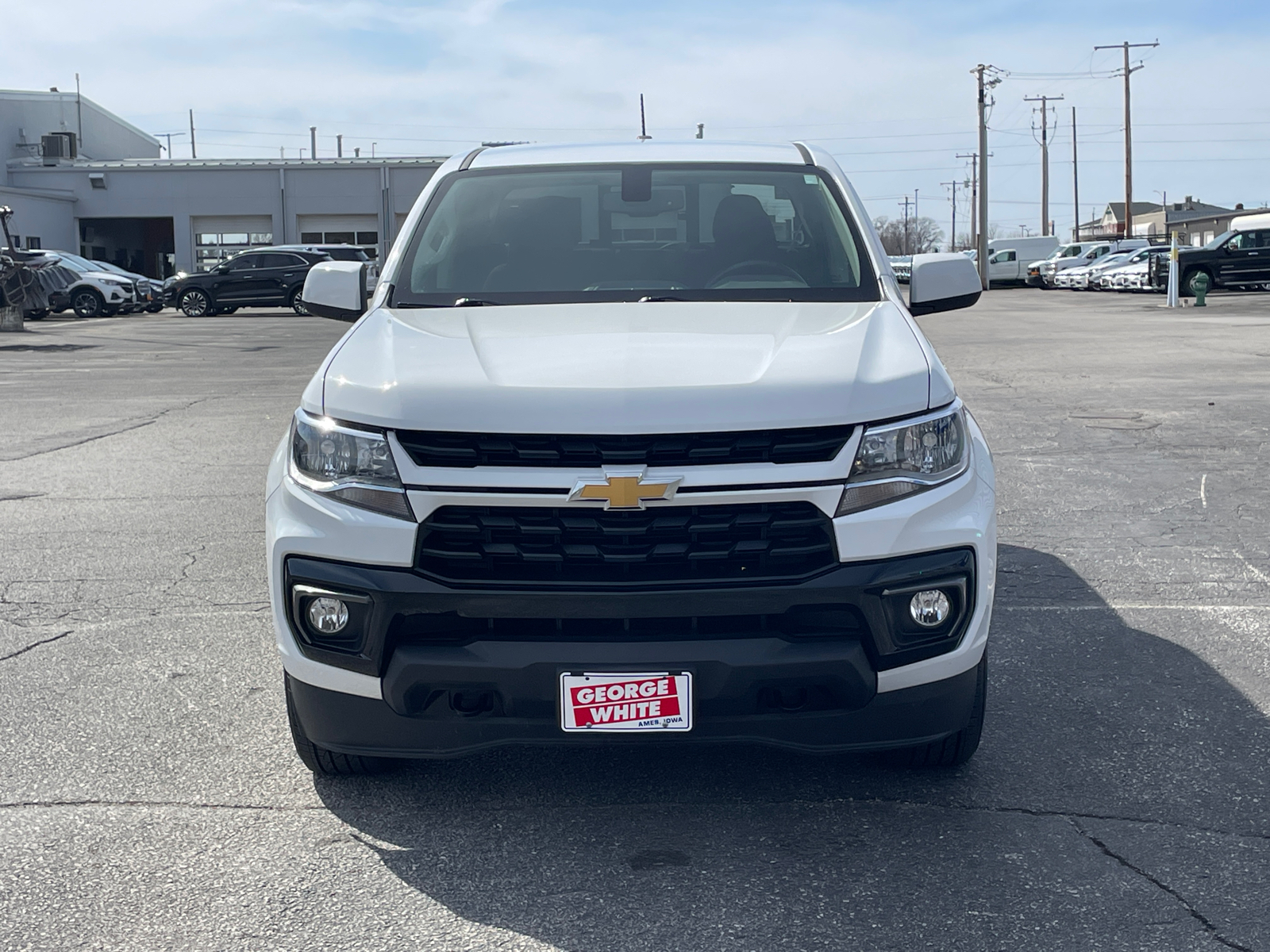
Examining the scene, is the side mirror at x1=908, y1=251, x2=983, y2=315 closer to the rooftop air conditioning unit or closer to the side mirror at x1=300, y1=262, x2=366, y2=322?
the side mirror at x1=300, y1=262, x2=366, y2=322

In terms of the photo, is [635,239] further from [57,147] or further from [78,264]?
[57,147]

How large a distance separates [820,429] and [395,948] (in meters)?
1.47

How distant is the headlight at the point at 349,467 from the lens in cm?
319

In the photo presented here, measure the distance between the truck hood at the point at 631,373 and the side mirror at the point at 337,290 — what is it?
92 cm

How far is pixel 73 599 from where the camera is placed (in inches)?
228

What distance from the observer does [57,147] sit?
5828 centimetres

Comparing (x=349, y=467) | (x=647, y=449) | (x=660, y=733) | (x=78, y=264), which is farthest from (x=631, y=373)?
(x=78, y=264)

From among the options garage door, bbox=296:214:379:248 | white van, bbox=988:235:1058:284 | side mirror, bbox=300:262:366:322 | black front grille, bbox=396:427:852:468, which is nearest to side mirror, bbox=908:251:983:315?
black front grille, bbox=396:427:852:468

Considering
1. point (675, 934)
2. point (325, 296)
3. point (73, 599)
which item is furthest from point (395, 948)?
point (73, 599)

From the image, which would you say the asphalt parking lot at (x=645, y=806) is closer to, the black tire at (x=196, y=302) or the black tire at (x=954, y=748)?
the black tire at (x=954, y=748)

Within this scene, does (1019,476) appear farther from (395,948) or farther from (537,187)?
(395,948)

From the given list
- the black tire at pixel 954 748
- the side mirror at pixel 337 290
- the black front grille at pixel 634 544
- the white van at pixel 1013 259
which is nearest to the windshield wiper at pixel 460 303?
the side mirror at pixel 337 290

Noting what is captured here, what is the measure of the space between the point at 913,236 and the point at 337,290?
164522 mm

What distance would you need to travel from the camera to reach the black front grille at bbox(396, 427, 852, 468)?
3.11m
